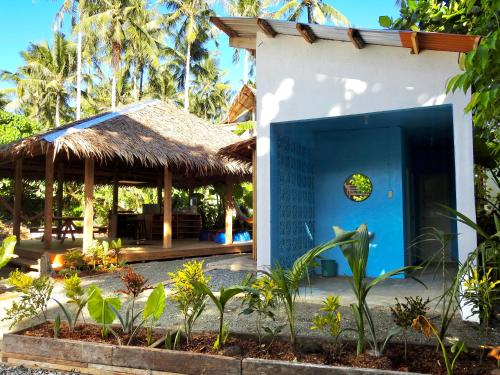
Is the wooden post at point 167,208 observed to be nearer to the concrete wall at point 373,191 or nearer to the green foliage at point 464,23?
the concrete wall at point 373,191

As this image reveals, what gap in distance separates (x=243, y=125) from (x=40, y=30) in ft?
84.9

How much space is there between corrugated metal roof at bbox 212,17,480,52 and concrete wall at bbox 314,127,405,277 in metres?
2.48

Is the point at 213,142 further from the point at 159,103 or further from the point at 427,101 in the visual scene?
the point at 427,101

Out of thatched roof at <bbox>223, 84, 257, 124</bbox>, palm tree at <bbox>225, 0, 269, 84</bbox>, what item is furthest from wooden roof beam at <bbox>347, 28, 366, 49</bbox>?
palm tree at <bbox>225, 0, 269, 84</bbox>

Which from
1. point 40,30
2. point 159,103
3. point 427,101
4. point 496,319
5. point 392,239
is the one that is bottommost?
point 496,319

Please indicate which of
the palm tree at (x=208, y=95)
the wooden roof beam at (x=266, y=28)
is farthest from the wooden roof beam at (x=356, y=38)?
the palm tree at (x=208, y=95)

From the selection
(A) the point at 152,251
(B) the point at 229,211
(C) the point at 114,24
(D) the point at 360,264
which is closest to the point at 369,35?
(D) the point at 360,264

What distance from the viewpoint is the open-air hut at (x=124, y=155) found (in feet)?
28.6

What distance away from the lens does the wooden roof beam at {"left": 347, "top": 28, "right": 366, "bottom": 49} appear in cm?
497

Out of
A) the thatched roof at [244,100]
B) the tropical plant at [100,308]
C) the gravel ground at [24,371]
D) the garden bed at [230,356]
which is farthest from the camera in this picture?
the thatched roof at [244,100]

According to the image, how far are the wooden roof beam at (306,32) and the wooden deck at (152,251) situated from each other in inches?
245

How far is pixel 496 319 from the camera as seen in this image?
15.2 feet

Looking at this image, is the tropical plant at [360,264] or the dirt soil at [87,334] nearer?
the tropical plant at [360,264]

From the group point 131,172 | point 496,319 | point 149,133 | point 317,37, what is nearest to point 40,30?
point 131,172
